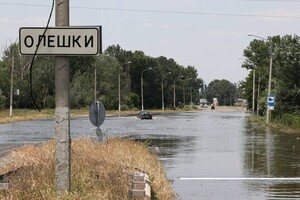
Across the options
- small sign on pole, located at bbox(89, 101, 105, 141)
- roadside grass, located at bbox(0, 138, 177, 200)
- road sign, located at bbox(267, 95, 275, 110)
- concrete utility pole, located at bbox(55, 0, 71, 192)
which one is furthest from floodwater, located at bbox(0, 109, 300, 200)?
road sign, located at bbox(267, 95, 275, 110)

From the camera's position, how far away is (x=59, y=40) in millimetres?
8438

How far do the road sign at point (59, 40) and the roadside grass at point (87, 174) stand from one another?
1906 millimetres

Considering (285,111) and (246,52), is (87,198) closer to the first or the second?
(285,111)

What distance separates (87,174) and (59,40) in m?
2.84

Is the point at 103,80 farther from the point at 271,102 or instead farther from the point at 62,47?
the point at 62,47

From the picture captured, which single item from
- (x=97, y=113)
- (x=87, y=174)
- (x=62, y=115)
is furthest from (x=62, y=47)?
(x=97, y=113)

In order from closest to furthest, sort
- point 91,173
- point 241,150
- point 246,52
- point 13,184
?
point 13,184 → point 91,173 → point 241,150 → point 246,52

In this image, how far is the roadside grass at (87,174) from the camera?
27.8 feet

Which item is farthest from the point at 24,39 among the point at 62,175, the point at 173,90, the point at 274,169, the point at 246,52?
the point at 173,90

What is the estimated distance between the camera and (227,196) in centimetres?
1228

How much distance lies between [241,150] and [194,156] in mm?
3291

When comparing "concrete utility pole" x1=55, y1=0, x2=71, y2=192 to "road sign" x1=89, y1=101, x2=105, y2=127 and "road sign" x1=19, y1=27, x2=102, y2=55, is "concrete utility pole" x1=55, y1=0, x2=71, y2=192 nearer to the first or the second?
"road sign" x1=19, y1=27, x2=102, y2=55

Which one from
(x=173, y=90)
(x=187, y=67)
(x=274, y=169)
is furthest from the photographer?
(x=187, y=67)

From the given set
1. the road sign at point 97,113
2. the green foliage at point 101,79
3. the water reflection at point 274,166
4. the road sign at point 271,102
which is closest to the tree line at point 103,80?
the green foliage at point 101,79
